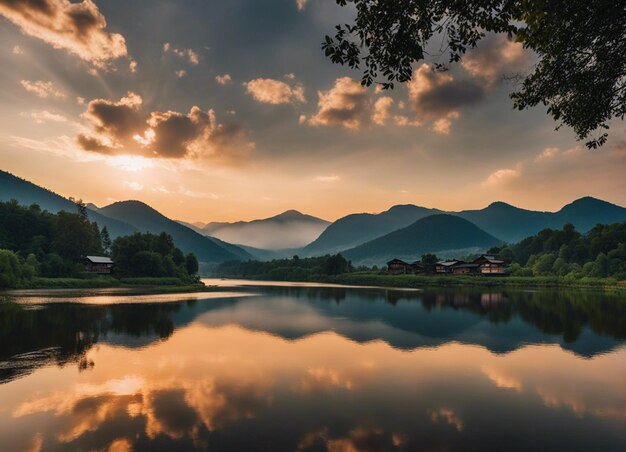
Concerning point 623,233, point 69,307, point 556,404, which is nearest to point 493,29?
point 556,404

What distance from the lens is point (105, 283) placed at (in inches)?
4227

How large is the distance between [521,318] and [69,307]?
66244 millimetres

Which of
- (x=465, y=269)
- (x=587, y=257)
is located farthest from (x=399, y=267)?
(x=587, y=257)

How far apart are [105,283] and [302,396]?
106 m

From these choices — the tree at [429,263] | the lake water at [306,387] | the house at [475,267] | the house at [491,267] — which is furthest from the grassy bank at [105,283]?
the house at [491,267]

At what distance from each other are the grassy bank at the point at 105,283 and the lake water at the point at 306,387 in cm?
5672

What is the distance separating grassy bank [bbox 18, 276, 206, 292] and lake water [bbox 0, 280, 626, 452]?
56721 millimetres

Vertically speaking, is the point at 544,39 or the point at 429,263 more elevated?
the point at 544,39

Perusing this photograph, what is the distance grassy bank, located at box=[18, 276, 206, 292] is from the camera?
91.9 m

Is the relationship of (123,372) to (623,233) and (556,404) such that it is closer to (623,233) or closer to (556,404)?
(556,404)

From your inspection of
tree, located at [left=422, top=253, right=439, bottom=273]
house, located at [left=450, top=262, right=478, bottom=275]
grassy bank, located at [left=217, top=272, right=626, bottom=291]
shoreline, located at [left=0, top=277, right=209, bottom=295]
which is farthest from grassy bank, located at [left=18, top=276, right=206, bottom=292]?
house, located at [left=450, top=262, right=478, bottom=275]

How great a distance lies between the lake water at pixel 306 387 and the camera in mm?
15117

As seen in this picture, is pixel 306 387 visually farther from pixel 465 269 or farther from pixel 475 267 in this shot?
pixel 475 267

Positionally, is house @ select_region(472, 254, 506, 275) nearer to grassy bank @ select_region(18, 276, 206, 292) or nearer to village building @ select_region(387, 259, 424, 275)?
village building @ select_region(387, 259, 424, 275)
